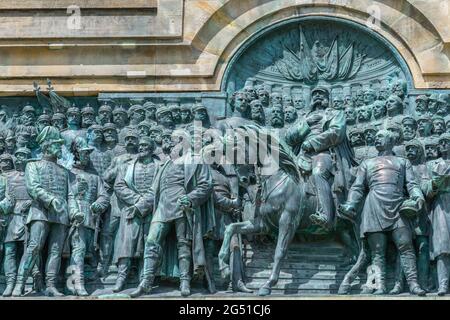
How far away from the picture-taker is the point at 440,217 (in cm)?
1834

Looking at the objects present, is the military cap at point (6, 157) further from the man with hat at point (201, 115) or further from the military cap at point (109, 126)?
the man with hat at point (201, 115)

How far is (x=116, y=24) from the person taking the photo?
65.5 feet

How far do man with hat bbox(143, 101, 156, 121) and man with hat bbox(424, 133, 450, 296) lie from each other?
3.68m

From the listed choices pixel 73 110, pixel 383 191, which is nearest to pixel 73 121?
pixel 73 110

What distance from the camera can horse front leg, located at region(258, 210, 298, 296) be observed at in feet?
60.1

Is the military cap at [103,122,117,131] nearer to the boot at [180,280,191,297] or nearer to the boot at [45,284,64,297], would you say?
the boot at [45,284,64,297]

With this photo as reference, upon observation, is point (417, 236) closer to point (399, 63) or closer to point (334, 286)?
point (334, 286)

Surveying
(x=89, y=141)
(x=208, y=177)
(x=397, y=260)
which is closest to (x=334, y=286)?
(x=397, y=260)

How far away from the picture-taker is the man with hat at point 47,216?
1844cm

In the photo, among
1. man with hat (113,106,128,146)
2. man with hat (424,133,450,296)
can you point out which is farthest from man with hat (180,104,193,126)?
man with hat (424,133,450,296)

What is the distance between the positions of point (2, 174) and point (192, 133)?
2.50m

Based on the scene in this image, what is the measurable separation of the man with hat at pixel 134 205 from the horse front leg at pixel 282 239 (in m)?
1.65

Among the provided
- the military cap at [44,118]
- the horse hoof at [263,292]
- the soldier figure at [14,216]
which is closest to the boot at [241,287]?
the horse hoof at [263,292]

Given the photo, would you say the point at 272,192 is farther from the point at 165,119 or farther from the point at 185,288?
the point at 165,119
